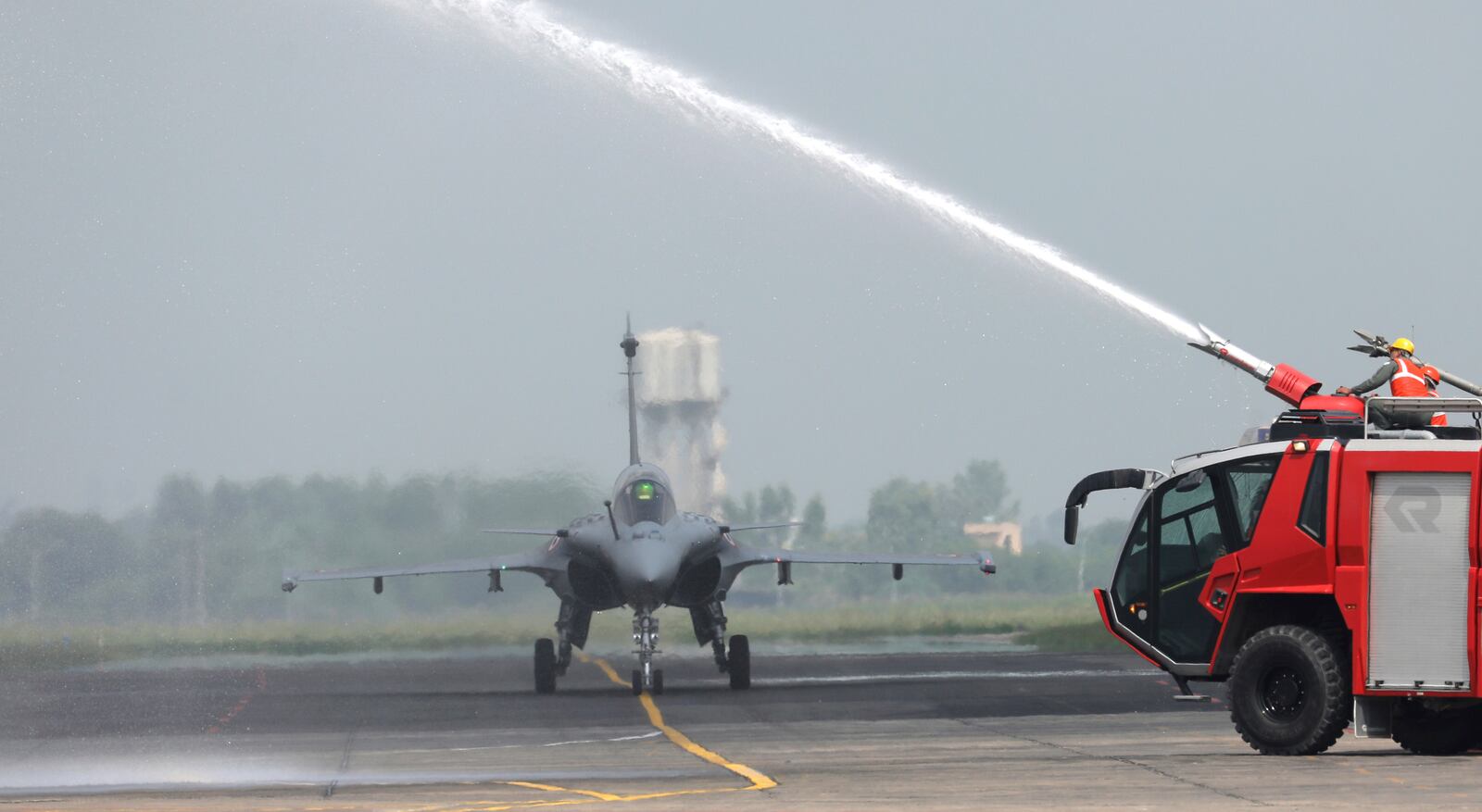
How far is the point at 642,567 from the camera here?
3734cm

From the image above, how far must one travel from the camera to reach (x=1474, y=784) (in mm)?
17062

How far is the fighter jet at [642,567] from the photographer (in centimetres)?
3769

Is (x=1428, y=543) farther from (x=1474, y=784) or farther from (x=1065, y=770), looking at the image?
(x=1065, y=770)

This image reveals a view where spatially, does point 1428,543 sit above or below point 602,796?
above

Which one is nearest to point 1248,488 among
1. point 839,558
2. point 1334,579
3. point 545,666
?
point 1334,579

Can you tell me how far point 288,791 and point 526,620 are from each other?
33252 mm

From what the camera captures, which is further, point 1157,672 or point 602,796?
point 1157,672

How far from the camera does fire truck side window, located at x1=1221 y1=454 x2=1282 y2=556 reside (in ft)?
67.6

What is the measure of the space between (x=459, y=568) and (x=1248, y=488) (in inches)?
971

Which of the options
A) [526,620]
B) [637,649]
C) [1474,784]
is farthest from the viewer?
[526,620]

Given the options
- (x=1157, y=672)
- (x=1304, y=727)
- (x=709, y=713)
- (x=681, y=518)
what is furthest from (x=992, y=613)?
(x=1304, y=727)

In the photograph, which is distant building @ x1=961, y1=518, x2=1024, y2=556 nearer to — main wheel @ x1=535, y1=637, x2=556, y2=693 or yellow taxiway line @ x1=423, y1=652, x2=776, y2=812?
main wheel @ x1=535, y1=637, x2=556, y2=693

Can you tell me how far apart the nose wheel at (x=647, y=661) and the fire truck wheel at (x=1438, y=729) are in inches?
728

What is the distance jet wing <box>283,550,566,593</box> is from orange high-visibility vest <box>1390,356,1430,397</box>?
71.2ft
